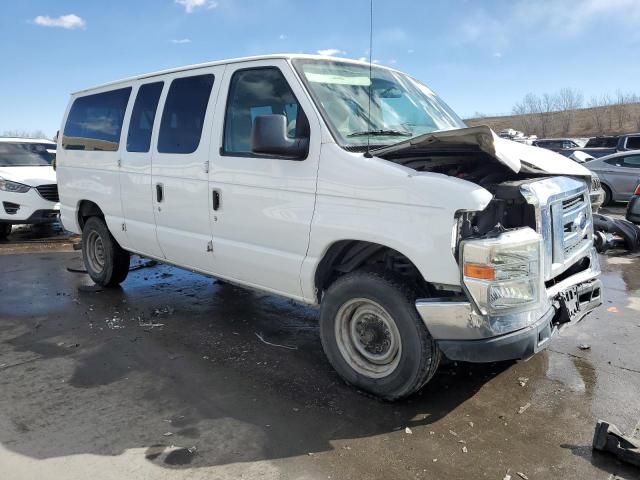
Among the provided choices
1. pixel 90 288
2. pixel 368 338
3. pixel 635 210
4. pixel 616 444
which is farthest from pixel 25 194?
pixel 635 210

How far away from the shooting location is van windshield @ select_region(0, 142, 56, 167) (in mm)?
11211

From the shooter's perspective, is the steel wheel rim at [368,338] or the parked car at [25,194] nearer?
the steel wheel rim at [368,338]

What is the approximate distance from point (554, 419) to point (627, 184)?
13.0 meters

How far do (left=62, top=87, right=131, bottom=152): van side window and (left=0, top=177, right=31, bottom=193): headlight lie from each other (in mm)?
4233

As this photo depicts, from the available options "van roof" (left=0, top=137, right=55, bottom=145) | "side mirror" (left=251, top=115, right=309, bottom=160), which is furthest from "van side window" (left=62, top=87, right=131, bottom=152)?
"van roof" (left=0, top=137, right=55, bottom=145)

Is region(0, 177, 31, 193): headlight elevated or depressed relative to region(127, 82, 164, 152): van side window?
depressed

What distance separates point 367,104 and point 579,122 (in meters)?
75.4

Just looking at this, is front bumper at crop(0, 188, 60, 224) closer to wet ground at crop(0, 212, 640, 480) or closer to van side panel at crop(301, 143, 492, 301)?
wet ground at crop(0, 212, 640, 480)

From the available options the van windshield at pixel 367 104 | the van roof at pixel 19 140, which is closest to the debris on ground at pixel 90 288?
the van windshield at pixel 367 104

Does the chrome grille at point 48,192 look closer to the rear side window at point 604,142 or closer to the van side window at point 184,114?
the van side window at point 184,114

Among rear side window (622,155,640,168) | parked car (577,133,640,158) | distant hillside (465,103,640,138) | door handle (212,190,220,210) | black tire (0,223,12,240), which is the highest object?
distant hillside (465,103,640,138)

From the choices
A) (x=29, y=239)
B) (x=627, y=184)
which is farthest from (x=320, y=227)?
(x=627, y=184)

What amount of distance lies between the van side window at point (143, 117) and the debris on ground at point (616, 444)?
440 cm

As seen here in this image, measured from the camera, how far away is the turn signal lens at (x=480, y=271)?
3.05 m
